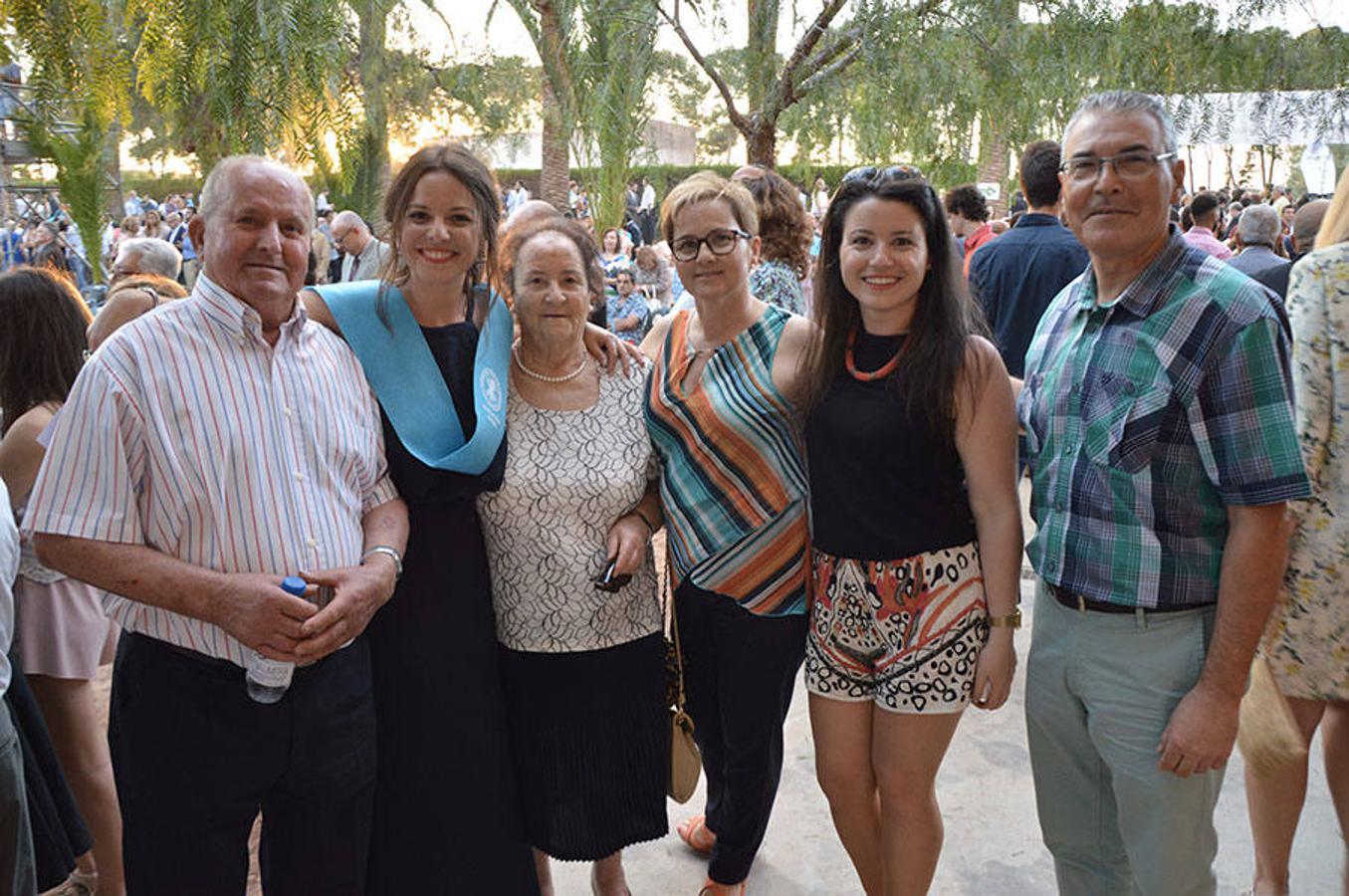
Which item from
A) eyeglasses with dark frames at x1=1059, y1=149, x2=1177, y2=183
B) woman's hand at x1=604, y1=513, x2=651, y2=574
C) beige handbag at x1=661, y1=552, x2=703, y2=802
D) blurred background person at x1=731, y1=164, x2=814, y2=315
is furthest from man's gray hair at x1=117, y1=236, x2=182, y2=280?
eyeglasses with dark frames at x1=1059, y1=149, x2=1177, y2=183

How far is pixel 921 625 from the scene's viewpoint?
2.28 metres

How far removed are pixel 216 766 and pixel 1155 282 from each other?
2.11m

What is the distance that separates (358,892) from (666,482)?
121 cm

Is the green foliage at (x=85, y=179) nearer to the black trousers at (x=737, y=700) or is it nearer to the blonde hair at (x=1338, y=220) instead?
the black trousers at (x=737, y=700)

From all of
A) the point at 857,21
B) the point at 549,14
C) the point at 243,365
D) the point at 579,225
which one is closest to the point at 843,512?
the point at 579,225

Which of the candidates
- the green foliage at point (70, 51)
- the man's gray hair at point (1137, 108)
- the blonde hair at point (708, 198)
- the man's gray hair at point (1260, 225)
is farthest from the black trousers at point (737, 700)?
the man's gray hair at point (1260, 225)

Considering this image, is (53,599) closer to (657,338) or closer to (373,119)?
(657,338)

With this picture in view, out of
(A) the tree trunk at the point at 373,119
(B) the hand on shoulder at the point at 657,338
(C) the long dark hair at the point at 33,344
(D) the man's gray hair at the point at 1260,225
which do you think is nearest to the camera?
(C) the long dark hair at the point at 33,344

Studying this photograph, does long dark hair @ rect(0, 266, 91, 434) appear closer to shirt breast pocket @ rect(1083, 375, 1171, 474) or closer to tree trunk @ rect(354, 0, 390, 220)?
shirt breast pocket @ rect(1083, 375, 1171, 474)

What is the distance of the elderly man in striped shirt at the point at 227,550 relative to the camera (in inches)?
74.6

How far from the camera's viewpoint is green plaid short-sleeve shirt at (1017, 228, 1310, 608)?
185cm

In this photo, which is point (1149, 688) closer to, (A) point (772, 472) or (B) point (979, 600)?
(B) point (979, 600)

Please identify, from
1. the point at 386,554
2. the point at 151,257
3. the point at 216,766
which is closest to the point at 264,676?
the point at 216,766

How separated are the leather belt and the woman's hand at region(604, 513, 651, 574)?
96 centimetres
